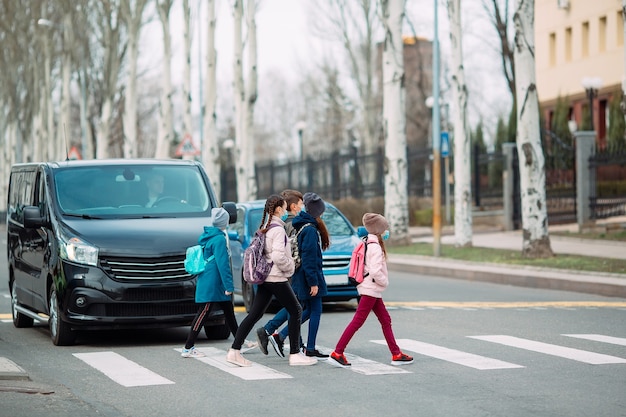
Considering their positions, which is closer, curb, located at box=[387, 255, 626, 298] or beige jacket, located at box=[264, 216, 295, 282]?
beige jacket, located at box=[264, 216, 295, 282]

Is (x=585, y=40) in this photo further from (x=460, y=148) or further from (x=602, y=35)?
(x=460, y=148)

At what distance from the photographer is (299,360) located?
38.5 feet

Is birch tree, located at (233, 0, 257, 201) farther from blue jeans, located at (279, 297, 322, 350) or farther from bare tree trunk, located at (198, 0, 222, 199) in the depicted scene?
blue jeans, located at (279, 297, 322, 350)

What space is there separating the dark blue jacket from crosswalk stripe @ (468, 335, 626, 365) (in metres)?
2.38

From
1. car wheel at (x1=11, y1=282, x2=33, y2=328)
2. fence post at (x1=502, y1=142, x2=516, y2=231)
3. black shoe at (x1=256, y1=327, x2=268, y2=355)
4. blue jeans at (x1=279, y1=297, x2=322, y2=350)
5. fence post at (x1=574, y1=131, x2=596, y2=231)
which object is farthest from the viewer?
fence post at (x1=502, y1=142, x2=516, y2=231)

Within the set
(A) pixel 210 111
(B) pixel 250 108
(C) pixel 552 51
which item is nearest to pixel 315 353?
(B) pixel 250 108

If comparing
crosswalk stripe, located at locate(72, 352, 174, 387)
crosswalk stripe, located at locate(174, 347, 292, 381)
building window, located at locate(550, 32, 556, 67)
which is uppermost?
building window, located at locate(550, 32, 556, 67)

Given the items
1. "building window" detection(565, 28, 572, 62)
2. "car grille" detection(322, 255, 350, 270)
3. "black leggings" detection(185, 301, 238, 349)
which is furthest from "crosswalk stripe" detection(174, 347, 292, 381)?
"building window" detection(565, 28, 572, 62)

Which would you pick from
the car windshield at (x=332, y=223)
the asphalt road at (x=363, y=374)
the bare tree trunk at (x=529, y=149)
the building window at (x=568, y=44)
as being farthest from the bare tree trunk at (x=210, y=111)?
the asphalt road at (x=363, y=374)

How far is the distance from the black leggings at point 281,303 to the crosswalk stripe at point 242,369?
23 centimetres

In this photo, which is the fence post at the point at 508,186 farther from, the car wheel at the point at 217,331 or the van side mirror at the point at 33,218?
the van side mirror at the point at 33,218

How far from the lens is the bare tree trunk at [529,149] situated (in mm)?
25328

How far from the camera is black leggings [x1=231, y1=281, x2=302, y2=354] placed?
1173cm

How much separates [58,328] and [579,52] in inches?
1829
